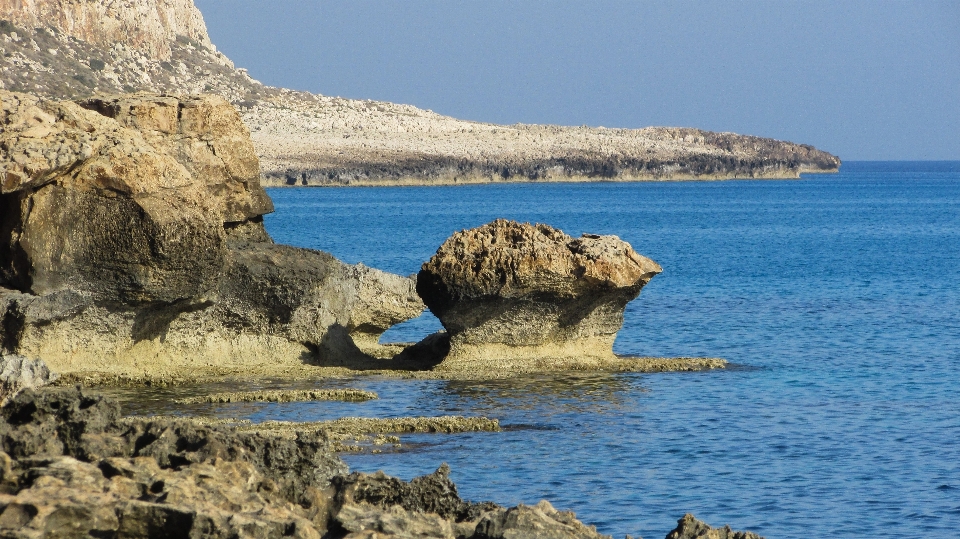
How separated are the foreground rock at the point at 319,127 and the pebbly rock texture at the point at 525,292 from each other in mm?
89636

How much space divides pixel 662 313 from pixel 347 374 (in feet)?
40.5

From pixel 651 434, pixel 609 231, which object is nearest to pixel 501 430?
pixel 651 434

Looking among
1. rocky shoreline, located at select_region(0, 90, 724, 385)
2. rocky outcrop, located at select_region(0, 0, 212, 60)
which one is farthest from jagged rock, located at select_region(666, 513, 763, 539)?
rocky outcrop, located at select_region(0, 0, 212, 60)

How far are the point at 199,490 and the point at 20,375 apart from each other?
6.26 meters

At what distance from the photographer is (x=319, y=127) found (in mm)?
147000

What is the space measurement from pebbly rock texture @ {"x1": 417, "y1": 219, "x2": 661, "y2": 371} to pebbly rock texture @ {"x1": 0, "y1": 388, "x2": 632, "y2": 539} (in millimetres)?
10190

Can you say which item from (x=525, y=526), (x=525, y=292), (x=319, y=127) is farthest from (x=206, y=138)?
(x=319, y=127)

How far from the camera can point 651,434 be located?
16.0m

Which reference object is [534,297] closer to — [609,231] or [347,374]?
[347,374]

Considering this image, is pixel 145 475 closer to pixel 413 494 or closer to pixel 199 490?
pixel 199 490

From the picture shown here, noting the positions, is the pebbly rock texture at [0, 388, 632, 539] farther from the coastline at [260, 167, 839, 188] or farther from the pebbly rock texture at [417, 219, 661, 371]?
the coastline at [260, 167, 839, 188]

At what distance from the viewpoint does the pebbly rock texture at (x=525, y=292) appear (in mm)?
19844

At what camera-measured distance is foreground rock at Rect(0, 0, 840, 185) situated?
12244 cm

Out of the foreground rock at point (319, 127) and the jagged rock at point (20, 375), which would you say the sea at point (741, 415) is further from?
the foreground rock at point (319, 127)
